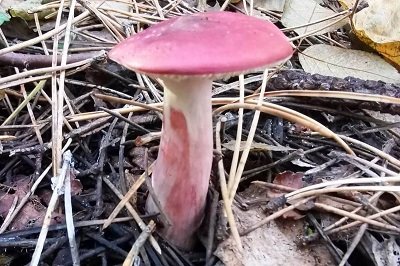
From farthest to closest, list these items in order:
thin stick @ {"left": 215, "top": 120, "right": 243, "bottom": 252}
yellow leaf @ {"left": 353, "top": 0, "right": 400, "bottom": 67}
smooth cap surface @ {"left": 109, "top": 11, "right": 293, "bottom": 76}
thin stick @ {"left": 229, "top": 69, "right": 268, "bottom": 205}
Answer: yellow leaf @ {"left": 353, "top": 0, "right": 400, "bottom": 67} < thin stick @ {"left": 229, "top": 69, "right": 268, "bottom": 205} < thin stick @ {"left": 215, "top": 120, "right": 243, "bottom": 252} < smooth cap surface @ {"left": 109, "top": 11, "right": 293, "bottom": 76}

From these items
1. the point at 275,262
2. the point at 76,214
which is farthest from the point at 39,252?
the point at 275,262

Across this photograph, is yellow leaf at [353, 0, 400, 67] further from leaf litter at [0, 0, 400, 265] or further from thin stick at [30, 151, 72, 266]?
thin stick at [30, 151, 72, 266]

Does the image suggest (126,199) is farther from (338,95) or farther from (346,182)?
(338,95)

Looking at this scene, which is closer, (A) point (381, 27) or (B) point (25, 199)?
(B) point (25, 199)

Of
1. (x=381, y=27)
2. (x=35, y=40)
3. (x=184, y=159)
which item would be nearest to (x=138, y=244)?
(x=184, y=159)

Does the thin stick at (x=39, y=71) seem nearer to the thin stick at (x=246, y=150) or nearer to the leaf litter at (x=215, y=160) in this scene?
the leaf litter at (x=215, y=160)

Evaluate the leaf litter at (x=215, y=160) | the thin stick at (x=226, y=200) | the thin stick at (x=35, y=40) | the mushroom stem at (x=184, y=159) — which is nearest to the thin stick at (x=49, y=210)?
the leaf litter at (x=215, y=160)

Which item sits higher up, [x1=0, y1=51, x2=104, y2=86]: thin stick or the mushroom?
the mushroom

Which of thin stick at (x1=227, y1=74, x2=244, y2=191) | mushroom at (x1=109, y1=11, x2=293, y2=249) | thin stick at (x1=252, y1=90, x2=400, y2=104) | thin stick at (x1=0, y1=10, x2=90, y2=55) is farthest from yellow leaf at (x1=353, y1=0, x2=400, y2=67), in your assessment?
thin stick at (x1=0, y1=10, x2=90, y2=55)
